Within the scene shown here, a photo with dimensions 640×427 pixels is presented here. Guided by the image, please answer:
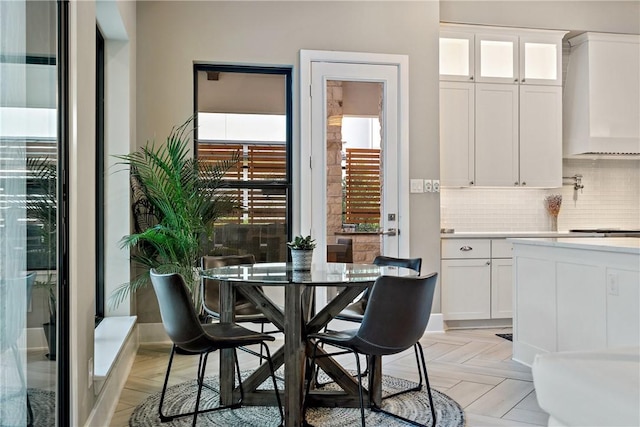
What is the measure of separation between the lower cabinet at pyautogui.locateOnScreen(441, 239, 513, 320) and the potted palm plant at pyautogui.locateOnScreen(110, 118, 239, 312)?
217 cm

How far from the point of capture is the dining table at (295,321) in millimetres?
2533

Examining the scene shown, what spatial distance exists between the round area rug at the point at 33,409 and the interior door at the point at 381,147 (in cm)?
297

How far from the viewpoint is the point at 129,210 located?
4043 millimetres

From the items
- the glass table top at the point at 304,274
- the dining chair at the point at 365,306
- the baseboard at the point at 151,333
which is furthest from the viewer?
the baseboard at the point at 151,333

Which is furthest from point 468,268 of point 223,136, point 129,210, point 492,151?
point 129,210

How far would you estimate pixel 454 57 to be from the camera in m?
5.23

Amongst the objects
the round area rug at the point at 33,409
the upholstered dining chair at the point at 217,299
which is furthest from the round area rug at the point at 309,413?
the round area rug at the point at 33,409

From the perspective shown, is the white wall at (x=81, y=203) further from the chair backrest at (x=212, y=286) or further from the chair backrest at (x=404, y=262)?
the chair backrest at (x=404, y=262)

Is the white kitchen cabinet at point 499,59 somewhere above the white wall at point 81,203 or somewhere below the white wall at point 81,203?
above

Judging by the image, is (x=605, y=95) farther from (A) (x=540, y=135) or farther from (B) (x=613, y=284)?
(B) (x=613, y=284)

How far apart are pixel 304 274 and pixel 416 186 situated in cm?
234

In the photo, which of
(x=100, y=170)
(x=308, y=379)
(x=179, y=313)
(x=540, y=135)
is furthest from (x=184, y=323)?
(x=540, y=135)

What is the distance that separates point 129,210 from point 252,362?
57.8 inches

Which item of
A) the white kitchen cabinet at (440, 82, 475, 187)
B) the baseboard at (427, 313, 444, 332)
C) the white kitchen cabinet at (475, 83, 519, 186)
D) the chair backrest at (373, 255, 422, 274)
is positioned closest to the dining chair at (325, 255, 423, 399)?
the chair backrest at (373, 255, 422, 274)
